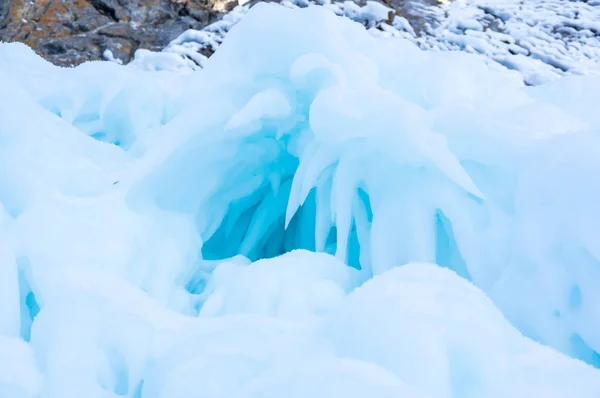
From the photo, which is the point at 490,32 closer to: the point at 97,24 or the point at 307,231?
the point at 307,231

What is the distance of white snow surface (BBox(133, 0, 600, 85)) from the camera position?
23.4 ft

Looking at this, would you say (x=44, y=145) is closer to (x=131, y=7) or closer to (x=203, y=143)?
(x=203, y=143)

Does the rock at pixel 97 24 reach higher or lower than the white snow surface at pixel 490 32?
lower

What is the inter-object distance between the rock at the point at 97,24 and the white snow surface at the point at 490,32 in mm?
1791

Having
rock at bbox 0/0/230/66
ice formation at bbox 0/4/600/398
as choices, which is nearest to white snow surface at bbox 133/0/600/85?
rock at bbox 0/0/230/66

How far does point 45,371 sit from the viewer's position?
1.38 m

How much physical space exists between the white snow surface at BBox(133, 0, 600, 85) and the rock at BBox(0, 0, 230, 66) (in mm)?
1791

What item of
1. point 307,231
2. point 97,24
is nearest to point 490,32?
point 307,231

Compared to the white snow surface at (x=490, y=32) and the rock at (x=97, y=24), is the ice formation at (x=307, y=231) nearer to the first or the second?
the white snow surface at (x=490, y=32)

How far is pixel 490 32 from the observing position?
328 inches

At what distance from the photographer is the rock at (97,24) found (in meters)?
10.1

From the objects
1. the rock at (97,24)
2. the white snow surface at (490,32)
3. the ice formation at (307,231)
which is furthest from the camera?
the rock at (97,24)

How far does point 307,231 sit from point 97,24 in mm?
10502

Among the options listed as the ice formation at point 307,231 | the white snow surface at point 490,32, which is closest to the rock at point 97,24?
the white snow surface at point 490,32
